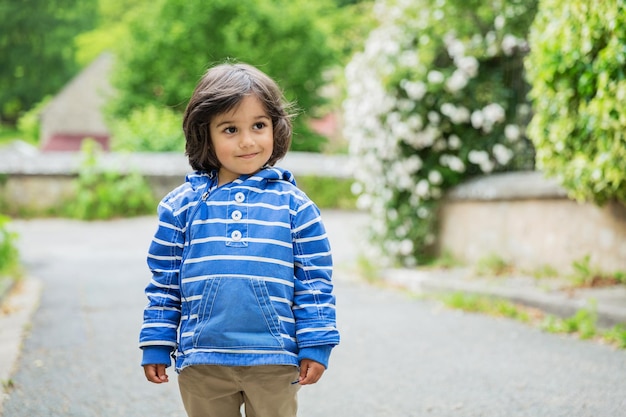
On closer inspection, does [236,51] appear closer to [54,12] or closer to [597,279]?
[54,12]

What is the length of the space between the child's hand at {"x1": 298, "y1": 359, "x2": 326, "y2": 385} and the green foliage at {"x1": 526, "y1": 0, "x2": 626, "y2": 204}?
304cm

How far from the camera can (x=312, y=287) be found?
215cm

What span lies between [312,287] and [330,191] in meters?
12.8

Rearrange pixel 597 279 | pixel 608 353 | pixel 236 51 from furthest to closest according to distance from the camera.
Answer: pixel 236 51 → pixel 597 279 → pixel 608 353

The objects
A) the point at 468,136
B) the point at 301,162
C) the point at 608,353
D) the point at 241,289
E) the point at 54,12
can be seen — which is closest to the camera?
the point at 241,289

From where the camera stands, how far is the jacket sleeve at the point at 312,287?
2105mm

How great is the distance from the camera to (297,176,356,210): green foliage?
14.9 metres

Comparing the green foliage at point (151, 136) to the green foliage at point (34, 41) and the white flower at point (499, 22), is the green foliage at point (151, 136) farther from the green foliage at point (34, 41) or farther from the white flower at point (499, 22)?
the white flower at point (499, 22)

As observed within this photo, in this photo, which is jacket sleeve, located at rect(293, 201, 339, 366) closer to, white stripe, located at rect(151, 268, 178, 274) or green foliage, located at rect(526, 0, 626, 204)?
white stripe, located at rect(151, 268, 178, 274)

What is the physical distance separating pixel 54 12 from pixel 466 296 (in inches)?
411

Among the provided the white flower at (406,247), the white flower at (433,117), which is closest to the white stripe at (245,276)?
the white flower at (433,117)

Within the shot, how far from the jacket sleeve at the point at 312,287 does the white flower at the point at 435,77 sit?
527 centimetres

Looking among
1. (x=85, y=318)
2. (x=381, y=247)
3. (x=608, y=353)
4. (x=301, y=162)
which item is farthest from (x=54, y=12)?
(x=608, y=353)

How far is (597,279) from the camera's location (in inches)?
224
